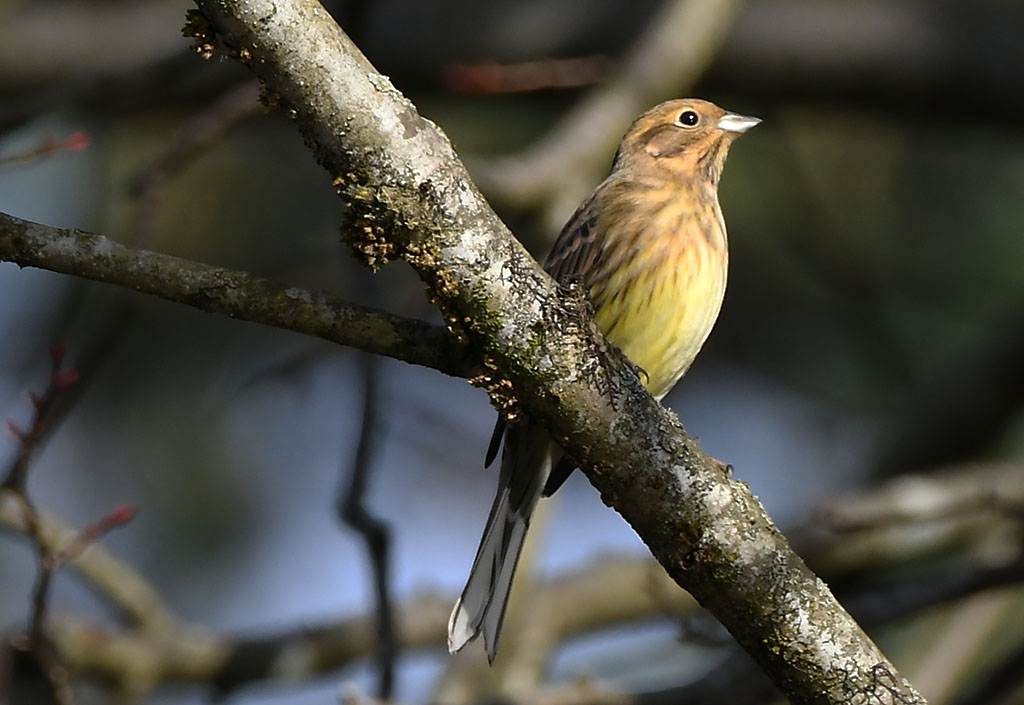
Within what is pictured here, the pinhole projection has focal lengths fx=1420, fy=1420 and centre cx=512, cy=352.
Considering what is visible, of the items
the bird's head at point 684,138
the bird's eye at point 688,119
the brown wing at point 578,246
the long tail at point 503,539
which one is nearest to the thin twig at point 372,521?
the long tail at point 503,539

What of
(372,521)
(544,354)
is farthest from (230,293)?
(372,521)

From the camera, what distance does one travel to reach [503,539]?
4.49 metres

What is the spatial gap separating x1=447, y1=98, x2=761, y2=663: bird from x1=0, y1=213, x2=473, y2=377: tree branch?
1.35 m

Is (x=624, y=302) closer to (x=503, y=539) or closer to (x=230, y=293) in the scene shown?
(x=503, y=539)

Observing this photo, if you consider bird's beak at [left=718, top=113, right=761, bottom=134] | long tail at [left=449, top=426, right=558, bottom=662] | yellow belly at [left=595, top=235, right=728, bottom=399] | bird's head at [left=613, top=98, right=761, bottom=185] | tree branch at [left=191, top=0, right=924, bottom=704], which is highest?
bird's beak at [left=718, top=113, right=761, bottom=134]

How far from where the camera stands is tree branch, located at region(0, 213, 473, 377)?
2.69 metres

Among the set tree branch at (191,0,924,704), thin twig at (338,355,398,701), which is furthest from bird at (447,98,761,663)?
tree branch at (191,0,924,704)

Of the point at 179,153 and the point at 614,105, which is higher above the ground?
the point at 614,105

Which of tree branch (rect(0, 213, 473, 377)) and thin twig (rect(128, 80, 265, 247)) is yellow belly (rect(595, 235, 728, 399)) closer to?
thin twig (rect(128, 80, 265, 247))

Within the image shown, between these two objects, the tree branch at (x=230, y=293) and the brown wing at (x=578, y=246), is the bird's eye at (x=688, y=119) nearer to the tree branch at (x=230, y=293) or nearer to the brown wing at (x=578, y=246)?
the brown wing at (x=578, y=246)

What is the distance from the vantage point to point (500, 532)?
4.46 m

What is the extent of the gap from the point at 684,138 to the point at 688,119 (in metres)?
0.09

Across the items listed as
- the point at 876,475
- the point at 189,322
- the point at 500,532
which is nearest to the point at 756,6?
the point at 876,475

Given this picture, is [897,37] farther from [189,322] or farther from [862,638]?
[862,638]
